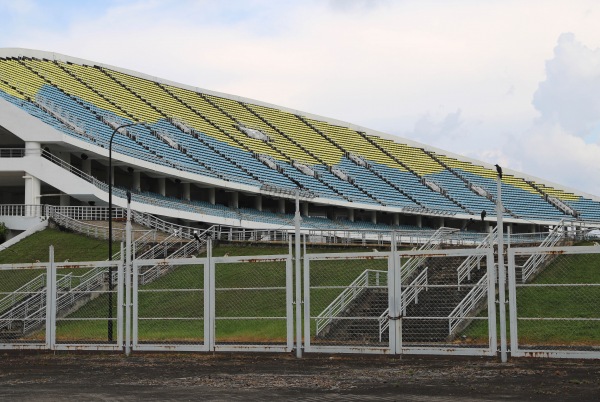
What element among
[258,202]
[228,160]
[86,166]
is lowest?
[258,202]

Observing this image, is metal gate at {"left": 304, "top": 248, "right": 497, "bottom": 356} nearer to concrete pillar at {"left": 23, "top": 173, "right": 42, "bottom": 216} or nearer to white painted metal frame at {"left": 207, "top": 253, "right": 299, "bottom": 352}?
white painted metal frame at {"left": 207, "top": 253, "right": 299, "bottom": 352}

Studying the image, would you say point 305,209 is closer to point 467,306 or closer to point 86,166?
point 86,166

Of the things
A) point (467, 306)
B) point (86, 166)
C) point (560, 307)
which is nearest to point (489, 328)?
point (467, 306)

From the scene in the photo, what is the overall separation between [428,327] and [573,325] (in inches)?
157

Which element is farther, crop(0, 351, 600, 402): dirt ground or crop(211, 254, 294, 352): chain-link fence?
crop(211, 254, 294, 352): chain-link fence

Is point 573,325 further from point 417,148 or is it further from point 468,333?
point 417,148

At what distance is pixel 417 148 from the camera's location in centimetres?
10119

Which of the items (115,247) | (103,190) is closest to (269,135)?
(103,190)

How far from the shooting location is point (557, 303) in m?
29.0

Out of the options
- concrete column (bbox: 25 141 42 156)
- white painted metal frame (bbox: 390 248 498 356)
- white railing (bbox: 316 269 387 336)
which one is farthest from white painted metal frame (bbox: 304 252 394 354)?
concrete column (bbox: 25 141 42 156)

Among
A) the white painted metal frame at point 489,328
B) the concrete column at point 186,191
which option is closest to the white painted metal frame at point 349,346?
the white painted metal frame at point 489,328

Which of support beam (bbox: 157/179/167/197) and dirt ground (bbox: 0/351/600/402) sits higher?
support beam (bbox: 157/179/167/197)

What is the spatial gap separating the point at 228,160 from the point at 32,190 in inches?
769

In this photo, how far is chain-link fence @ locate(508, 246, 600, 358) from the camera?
25.9 m
